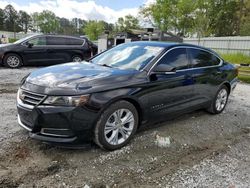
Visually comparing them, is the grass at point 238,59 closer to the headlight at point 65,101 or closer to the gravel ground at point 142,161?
the gravel ground at point 142,161

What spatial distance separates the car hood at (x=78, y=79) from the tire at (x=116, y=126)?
0.32 metres

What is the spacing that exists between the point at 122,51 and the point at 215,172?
255 centimetres

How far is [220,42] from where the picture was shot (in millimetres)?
21688

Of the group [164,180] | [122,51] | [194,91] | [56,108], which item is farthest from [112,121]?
[194,91]

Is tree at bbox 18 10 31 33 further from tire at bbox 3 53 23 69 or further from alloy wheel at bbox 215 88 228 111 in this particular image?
alloy wheel at bbox 215 88 228 111

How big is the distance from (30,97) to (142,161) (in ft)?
5.55

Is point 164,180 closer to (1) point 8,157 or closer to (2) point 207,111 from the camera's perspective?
(1) point 8,157

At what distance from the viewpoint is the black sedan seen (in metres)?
3.12

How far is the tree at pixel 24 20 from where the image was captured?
8144cm

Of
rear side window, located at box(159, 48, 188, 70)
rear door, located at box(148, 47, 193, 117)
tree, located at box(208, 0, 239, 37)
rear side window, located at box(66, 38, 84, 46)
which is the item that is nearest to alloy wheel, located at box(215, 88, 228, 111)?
rear door, located at box(148, 47, 193, 117)

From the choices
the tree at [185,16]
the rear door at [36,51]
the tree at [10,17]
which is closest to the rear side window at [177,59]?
the rear door at [36,51]

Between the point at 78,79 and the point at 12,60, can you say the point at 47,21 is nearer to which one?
the point at 12,60

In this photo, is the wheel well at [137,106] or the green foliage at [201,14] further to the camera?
the green foliage at [201,14]

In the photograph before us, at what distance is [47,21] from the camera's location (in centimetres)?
7325
